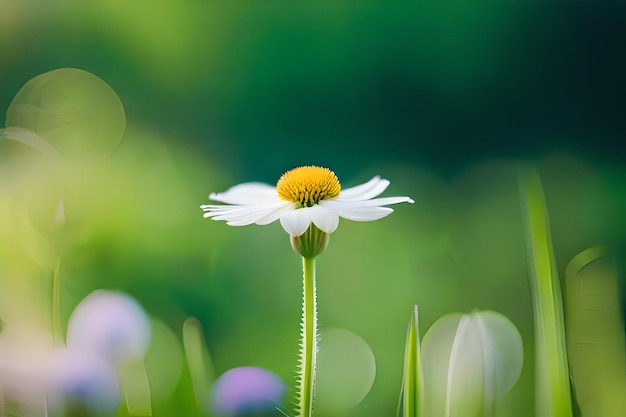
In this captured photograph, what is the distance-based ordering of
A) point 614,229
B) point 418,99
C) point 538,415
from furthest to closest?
point 418,99 → point 614,229 → point 538,415

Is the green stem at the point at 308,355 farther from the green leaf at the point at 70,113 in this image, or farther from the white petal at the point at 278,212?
the green leaf at the point at 70,113

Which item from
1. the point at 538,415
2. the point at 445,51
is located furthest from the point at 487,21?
the point at 538,415

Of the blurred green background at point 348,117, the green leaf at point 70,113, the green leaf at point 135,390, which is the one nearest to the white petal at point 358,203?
the green leaf at point 135,390

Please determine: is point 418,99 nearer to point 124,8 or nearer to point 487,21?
point 487,21

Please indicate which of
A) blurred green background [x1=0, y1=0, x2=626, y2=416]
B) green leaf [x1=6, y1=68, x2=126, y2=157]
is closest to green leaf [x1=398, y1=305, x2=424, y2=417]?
blurred green background [x1=0, y1=0, x2=626, y2=416]

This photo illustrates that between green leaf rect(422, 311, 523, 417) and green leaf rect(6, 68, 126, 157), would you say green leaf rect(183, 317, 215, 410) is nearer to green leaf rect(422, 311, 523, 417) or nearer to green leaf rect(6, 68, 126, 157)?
green leaf rect(422, 311, 523, 417)

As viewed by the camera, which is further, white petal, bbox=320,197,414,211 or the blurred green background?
the blurred green background
